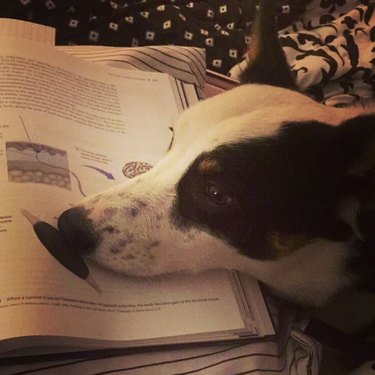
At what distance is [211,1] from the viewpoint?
151 cm

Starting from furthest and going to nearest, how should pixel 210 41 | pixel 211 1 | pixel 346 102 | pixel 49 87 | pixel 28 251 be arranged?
1. pixel 211 1
2. pixel 210 41
3. pixel 346 102
4. pixel 49 87
5. pixel 28 251

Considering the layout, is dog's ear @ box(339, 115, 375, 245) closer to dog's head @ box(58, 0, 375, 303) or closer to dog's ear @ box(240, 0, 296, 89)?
dog's head @ box(58, 0, 375, 303)

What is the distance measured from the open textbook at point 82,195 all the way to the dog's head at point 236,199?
34 millimetres

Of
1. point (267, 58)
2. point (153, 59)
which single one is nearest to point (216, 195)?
point (267, 58)

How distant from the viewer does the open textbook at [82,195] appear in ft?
2.12

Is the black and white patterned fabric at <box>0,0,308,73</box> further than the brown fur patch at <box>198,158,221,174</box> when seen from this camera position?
Yes

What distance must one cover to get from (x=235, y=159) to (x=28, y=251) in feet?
0.96

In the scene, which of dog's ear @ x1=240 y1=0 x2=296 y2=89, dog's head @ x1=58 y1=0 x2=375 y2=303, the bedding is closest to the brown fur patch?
dog's head @ x1=58 y1=0 x2=375 y2=303

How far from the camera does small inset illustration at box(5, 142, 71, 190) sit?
29.5 inches

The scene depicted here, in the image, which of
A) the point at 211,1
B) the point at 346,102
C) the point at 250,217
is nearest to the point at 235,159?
the point at 250,217

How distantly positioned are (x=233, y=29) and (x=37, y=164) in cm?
86

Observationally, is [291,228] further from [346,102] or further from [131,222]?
[346,102]

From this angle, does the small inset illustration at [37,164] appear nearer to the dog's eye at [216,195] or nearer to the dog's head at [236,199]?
the dog's head at [236,199]

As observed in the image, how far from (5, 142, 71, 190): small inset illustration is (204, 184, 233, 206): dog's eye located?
20cm
